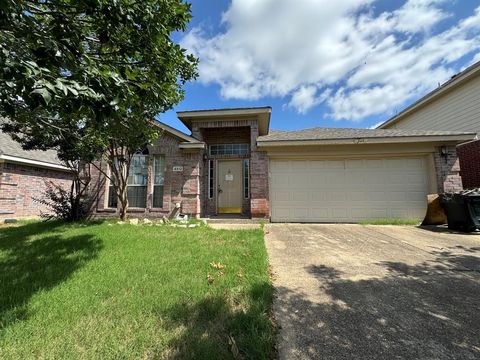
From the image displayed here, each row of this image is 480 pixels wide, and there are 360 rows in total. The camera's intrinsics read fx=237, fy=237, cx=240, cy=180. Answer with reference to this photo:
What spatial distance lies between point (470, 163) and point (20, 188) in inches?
751

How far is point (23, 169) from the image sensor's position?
10.8m

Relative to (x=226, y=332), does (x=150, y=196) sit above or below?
above

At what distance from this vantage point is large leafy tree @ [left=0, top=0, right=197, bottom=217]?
1973mm

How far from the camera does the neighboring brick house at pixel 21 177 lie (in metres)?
10.0

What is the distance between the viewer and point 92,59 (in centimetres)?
307

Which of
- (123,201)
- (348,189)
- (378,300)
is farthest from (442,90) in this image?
(123,201)

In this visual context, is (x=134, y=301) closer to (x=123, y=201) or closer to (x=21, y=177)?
(x=123, y=201)

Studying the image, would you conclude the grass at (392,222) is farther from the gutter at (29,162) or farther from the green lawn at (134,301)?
the gutter at (29,162)

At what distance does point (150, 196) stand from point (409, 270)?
7721 millimetres

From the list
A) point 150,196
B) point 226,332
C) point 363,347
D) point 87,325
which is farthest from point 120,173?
point 363,347

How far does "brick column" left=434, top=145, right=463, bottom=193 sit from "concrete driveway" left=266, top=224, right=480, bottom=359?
3579 mm

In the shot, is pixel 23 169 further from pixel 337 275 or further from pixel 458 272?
pixel 458 272

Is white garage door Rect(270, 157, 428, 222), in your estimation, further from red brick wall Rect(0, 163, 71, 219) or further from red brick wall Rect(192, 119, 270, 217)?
red brick wall Rect(0, 163, 71, 219)

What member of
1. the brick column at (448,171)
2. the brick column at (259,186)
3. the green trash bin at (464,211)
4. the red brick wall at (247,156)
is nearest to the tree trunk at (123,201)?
the red brick wall at (247,156)
